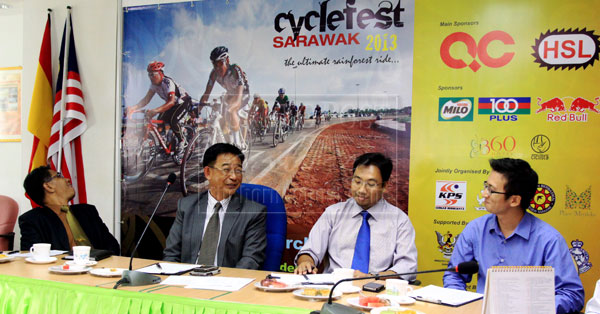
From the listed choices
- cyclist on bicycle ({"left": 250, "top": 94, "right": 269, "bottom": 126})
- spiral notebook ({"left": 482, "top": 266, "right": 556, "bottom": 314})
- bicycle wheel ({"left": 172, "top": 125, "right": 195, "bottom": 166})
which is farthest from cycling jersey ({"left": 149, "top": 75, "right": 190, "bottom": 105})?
spiral notebook ({"left": 482, "top": 266, "right": 556, "bottom": 314})

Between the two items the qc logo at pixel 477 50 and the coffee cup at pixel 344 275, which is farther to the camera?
the qc logo at pixel 477 50

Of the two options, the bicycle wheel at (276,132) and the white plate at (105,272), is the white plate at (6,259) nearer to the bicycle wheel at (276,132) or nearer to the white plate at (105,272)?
the white plate at (105,272)

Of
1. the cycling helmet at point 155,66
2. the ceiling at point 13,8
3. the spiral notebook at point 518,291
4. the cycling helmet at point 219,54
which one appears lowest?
the spiral notebook at point 518,291

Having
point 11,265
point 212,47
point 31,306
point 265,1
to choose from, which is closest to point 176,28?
point 212,47

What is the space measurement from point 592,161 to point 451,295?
71.3 inches

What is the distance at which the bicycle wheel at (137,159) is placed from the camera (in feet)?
14.2

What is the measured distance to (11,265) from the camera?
8.61ft

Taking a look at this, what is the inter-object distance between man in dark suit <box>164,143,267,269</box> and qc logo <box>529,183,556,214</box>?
1789 millimetres

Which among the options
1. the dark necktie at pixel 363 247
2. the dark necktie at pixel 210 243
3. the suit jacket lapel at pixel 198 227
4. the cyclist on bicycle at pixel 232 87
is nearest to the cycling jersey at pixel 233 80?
the cyclist on bicycle at pixel 232 87

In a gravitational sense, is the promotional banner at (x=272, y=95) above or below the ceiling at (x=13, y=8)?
below

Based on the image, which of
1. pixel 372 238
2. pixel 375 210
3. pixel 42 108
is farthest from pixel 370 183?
pixel 42 108

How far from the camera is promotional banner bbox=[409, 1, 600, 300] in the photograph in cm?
333

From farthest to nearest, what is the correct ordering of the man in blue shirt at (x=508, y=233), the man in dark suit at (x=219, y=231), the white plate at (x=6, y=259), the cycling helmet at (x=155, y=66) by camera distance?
the cycling helmet at (x=155, y=66)
the man in dark suit at (x=219, y=231)
the white plate at (x=6, y=259)
the man in blue shirt at (x=508, y=233)

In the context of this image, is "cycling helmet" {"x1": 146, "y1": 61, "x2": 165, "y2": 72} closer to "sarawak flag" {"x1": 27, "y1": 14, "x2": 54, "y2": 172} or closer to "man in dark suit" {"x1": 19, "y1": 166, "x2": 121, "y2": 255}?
"sarawak flag" {"x1": 27, "y1": 14, "x2": 54, "y2": 172}
